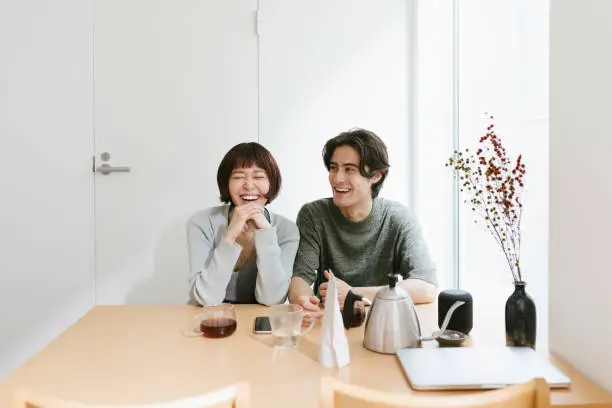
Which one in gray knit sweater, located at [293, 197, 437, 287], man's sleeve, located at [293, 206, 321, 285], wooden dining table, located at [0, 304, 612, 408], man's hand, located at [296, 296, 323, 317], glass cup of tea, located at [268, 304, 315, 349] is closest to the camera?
wooden dining table, located at [0, 304, 612, 408]

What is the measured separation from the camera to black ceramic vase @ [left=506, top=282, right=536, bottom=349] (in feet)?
3.96

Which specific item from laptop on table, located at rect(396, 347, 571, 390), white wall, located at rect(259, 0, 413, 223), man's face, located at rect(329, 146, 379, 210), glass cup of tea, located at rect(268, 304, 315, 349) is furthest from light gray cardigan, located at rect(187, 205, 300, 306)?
white wall, located at rect(259, 0, 413, 223)

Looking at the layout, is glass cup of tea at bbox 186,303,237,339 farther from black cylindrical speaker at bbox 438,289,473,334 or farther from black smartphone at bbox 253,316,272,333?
black cylindrical speaker at bbox 438,289,473,334

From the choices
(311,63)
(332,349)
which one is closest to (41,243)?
(311,63)

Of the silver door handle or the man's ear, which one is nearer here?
the man's ear

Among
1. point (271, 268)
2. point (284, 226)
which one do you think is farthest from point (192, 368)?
point (284, 226)

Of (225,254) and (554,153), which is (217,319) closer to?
(225,254)

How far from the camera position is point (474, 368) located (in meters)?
1.06

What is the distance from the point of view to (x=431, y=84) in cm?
276

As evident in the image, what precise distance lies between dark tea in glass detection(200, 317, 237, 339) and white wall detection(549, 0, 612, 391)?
791 millimetres

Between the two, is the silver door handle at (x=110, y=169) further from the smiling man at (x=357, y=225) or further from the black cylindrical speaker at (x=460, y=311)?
the black cylindrical speaker at (x=460, y=311)

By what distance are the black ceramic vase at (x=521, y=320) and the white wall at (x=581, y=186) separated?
7cm

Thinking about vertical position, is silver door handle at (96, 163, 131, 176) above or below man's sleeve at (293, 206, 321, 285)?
above

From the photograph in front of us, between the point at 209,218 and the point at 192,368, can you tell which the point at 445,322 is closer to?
the point at 192,368
